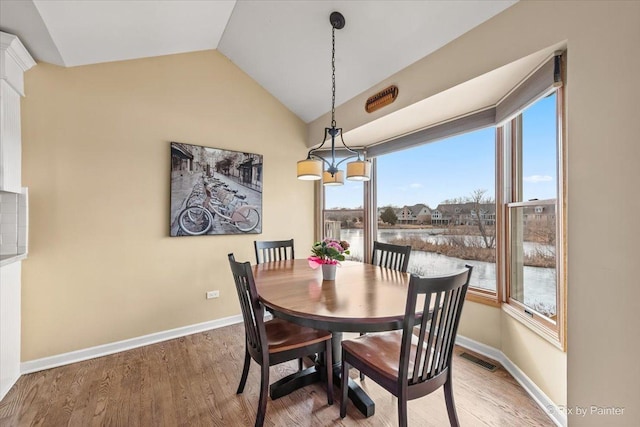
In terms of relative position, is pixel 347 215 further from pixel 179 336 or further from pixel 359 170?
pixel 179 336

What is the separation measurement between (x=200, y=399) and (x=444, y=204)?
9.47 feet

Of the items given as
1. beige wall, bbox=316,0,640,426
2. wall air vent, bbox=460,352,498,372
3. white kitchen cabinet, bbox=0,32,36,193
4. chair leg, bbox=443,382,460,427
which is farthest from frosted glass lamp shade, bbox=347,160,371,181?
white kitchen cabinet, bbox=0,32,36,193

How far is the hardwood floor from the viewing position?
176 cm

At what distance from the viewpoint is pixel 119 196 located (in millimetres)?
2672

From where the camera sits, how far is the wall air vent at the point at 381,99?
2.61 meters

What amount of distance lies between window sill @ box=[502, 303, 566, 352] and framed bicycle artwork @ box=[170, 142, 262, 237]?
108 inches

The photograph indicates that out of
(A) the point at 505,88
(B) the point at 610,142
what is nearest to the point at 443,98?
(A) the point at 505,88

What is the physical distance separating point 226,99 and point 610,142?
339cm

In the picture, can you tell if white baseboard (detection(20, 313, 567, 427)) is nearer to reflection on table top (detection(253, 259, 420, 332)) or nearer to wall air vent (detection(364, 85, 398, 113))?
reflection on table top (detection(253, 259, 420, 332))

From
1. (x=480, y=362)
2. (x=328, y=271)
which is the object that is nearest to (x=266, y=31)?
(x=328, y=271)

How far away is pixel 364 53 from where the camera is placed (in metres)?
2.54

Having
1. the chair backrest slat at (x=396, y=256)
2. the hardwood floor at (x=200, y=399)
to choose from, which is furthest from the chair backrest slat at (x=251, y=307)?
the chair backrest slat at (x=396, y=256)

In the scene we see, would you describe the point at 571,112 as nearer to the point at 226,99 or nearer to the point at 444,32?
the point at 444,32

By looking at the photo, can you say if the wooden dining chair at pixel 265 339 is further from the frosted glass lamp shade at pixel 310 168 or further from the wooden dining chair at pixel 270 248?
the wooden dining chair at pixel 270 248
